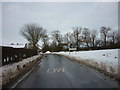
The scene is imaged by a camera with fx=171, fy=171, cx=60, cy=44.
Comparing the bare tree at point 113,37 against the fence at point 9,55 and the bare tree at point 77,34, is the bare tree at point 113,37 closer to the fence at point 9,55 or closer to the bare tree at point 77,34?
the bare tree at point 77,34

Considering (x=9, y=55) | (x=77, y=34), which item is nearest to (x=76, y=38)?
(x=77, y=34)

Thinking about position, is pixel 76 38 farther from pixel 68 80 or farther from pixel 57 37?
pixel 68 80

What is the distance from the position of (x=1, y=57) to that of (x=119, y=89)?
13.5 m

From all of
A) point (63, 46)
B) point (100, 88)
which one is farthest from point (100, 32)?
point (100, 88)

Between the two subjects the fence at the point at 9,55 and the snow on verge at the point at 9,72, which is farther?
the fence at the point at 9,55

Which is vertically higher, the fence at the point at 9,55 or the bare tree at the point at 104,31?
the bare tree at the point at 104,31

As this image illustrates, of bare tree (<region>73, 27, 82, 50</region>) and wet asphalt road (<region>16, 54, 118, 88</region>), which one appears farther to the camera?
bare tree (<region>73, 27, 82, 50</region>)

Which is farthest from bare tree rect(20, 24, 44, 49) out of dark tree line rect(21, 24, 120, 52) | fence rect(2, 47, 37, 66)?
fence rect(2, 47, 37, 66)

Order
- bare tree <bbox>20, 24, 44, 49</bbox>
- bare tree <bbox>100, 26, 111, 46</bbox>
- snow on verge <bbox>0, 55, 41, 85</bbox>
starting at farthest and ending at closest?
bare tree <bbox>100, 26, 111, 46</bbox> < bare tree <bbox>20, 24, 44, 49</bbox> < snow on verge <bbox>0, 55, 41, 85</bbox>

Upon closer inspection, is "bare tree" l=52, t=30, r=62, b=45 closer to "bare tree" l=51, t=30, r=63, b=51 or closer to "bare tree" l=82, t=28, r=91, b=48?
"bare tree" l=51, t=30, r=63, b=51

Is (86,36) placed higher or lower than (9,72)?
higher

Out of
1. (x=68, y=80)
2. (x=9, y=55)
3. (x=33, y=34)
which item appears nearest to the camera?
(x=68, y=80)

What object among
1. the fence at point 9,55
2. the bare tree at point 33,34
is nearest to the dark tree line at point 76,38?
the bare tree at point 33,34

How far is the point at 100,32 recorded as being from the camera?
292 ft
